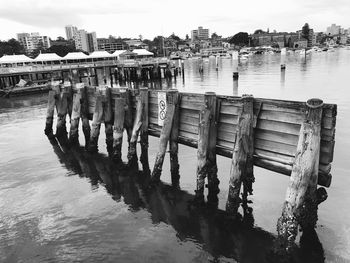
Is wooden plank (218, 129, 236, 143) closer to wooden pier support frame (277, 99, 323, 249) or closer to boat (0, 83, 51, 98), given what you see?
wooden pier support frame (277, 99, 323, 249)

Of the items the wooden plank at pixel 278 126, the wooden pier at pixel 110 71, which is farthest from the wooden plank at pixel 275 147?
the wooden pier at pixel 110 71

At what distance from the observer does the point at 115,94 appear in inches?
608

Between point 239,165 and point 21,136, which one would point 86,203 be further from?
point 21,136

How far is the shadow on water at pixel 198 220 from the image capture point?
25.5 ft

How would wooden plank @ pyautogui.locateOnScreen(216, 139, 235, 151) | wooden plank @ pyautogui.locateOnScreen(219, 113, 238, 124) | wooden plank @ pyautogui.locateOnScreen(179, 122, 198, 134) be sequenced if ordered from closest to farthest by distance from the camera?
wooden plank @ pyautogui.locateOnScreen(219, 113, 238, 124) < wooden plank @ pyautogui.locateOnScreen(216, 139, 235, 151) < wooden plank @ pyautogui.locateOnScreen(179, 122, 198, 134)

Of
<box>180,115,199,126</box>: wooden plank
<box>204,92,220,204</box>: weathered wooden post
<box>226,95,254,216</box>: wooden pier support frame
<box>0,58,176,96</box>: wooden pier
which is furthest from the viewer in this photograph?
<box>0,58,176,96</box>: wooden pier

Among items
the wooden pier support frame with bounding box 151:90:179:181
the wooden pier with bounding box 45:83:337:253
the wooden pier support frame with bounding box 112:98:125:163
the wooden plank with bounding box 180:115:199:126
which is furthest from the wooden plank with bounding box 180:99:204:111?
the wooden pier support frame with bounding box 112:98:125:163

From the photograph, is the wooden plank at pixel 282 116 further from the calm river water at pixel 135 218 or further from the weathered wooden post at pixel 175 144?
the weathered wooden post at pixel 175 144

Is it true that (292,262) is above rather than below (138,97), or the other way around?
below

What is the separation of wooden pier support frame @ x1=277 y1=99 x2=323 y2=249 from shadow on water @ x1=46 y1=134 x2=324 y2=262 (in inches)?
27.6

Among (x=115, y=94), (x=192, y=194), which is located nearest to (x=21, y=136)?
(x=115, y=94)

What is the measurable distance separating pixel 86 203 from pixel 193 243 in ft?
15.7

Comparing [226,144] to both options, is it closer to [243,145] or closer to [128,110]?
[243,145]

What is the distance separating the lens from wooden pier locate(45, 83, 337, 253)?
7.07 meters
